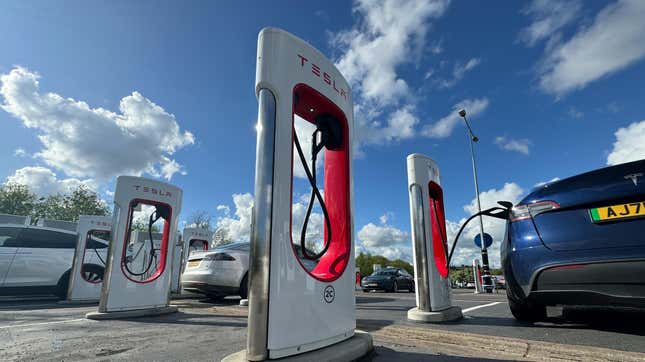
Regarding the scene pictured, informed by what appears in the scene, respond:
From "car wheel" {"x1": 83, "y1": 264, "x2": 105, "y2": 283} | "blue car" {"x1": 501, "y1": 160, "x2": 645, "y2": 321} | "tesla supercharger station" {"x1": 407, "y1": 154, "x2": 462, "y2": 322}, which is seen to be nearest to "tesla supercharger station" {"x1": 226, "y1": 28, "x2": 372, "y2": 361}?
"blue car" {"x1": 501, "y1": 160, "x2": 645, "y2": 321}

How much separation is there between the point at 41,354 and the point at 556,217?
3.81m

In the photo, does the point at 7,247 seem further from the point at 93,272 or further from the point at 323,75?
the point at 323,75

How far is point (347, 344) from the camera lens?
1833mm

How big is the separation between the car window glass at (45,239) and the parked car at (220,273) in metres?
3.91

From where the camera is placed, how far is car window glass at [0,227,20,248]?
7.00 m

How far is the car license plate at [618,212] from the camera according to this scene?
2.01 metres

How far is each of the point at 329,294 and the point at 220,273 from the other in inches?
181

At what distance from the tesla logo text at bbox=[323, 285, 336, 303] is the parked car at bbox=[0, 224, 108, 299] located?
8.30 meters

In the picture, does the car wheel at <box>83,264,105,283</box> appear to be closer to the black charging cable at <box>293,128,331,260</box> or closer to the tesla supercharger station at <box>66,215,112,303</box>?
the tesla supercharger station at <box>66,215,112,303</box>

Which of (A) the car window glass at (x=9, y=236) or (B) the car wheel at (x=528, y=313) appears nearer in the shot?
(B) the car wheel at (x=528, y=313)

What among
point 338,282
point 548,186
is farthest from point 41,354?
point 548,186

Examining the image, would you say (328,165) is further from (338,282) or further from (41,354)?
(41,354)

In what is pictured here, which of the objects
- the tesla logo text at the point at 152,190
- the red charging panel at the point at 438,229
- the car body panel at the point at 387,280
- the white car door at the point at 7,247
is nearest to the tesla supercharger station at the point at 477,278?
the car body panel at the point at 387,280

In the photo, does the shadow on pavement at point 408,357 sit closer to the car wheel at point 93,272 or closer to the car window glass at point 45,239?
the car wheel at point 93,272
